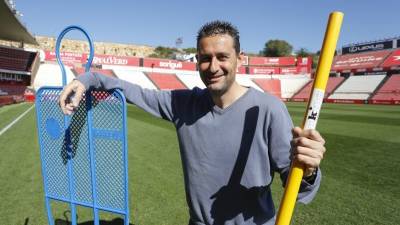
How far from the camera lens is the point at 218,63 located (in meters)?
2.05

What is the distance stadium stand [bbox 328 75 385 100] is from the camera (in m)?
45.9

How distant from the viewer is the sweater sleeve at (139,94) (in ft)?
8.33

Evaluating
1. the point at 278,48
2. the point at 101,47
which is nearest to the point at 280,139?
the point at 278,48

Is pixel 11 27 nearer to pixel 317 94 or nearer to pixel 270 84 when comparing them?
pixel 270 84

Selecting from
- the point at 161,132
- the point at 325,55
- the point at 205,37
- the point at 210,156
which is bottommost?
the point at 161,132

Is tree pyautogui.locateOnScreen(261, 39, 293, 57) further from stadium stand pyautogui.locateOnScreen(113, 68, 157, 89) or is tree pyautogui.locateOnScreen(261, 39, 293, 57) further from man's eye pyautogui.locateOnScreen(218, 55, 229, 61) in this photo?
man's eye pyautogui.locateOnScreen(218, 55, 229, 61)

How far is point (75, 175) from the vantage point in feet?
11.0

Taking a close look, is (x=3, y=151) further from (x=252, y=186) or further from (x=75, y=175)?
(x=252, y=186)

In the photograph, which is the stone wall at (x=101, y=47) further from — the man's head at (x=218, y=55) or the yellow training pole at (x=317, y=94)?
the yellow training pole at (x=317, y=94)

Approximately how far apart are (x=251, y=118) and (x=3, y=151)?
9.16m

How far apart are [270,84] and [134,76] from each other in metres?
23.5

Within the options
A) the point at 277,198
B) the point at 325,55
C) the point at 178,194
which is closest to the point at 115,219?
the point at 178,194

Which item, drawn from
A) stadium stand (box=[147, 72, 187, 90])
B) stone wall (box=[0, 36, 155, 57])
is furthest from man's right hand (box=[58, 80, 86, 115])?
stone wall (box=[0, 36, 155, 57])

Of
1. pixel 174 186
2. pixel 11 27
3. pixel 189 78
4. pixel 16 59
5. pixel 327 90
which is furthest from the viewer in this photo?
pixel 189 78
